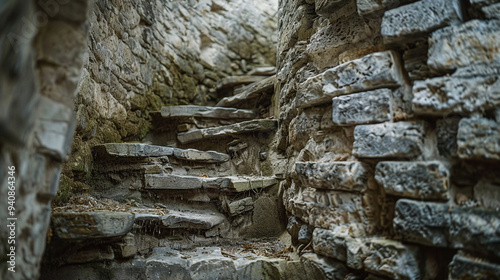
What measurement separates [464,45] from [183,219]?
7.16ft

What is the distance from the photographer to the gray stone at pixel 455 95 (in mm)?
1388

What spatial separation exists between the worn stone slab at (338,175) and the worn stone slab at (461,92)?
0.43m

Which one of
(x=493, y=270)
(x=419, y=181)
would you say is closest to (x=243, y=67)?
(x=419, y=181)

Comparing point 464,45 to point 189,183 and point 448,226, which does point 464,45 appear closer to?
point 448,226

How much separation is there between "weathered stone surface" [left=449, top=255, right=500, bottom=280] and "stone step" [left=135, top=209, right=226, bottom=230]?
1.76 m

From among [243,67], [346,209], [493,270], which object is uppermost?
[243,67]

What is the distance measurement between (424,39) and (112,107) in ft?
9.39

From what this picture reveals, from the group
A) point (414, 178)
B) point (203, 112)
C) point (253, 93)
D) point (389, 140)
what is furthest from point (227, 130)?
point (414, 178)

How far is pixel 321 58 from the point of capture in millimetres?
2275

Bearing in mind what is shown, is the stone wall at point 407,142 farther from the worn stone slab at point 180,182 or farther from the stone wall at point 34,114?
the stone wall at point 34,114

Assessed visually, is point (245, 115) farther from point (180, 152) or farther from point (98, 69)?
point (98, 69)

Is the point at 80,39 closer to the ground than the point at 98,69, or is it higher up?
closer to the ground

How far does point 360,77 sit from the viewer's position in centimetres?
181

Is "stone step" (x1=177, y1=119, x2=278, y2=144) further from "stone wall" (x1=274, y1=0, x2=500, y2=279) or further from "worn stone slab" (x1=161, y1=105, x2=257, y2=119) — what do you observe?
"stone wall" (x1=274, y1=0, x2=500, y2=279)
